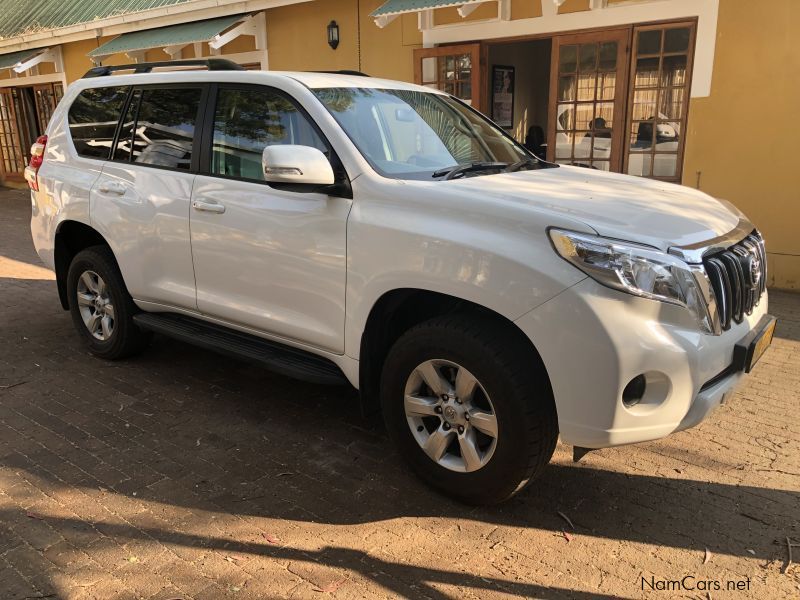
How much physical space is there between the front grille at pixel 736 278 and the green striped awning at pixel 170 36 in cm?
953

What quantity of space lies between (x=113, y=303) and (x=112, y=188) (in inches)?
32.0

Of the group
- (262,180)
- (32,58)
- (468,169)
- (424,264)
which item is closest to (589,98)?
(468,169)

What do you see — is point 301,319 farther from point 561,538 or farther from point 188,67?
point 188,67

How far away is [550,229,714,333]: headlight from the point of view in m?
2.48

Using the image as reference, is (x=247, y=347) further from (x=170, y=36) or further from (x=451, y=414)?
(x=170, y=36)

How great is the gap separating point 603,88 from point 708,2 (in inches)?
52.8

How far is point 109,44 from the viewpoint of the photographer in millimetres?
12953

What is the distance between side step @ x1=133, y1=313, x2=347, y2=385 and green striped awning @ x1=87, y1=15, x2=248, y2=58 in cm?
760

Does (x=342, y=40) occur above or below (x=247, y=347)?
above

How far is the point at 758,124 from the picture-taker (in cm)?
669

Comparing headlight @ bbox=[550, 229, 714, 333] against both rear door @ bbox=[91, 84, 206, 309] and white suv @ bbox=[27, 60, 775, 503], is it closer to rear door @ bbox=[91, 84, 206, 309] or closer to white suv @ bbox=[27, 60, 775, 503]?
white suv @ bbox=[27, 60, 775, 503]

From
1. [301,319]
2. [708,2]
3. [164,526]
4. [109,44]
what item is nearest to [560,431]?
[301,319]

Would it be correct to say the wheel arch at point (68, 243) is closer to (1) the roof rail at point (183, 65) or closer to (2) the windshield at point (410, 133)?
(1) the roof rail at point (183, 65)

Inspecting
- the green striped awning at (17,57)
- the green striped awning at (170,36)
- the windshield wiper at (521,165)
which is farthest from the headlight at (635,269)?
the green striped awning at (17,57)
